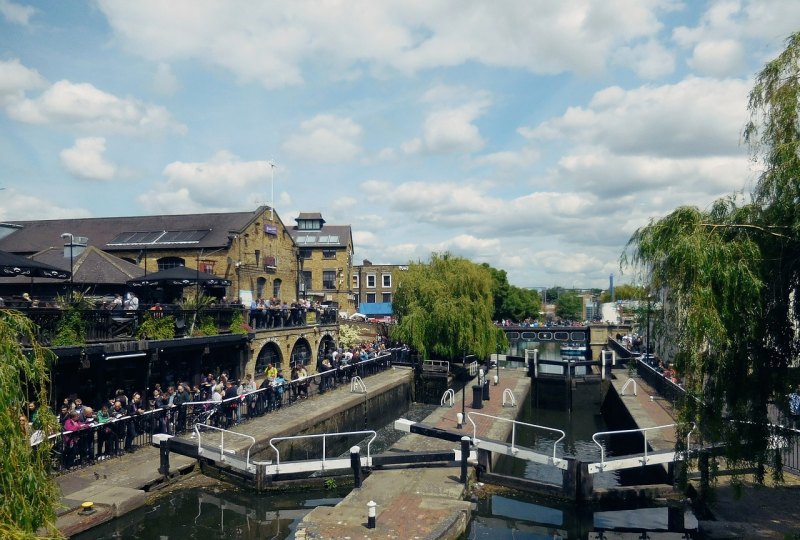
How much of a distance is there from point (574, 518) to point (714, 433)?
4.44 m

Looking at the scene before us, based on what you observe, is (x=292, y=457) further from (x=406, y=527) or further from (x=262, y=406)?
(x=406, y=527)

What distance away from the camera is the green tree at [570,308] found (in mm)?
115081

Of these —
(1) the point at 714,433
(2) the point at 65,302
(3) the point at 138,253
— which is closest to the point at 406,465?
(1) the point at 714,433

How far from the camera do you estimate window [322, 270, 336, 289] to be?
1905 inches

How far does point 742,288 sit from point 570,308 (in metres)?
114

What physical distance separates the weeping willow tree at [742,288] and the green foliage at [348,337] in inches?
1059

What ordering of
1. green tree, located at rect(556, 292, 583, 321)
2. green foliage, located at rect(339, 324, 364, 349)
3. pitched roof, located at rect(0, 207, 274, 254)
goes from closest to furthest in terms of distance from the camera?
pitched roof, located at rect(0, 207, 274, 254) → green foliage, located at rect(339, 324, 364, 349) → green tree, located at rect(556, 292, 583, 321)

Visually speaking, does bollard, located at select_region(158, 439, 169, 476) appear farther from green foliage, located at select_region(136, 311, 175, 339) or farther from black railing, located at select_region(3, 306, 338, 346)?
green foliage, located at select_region(136, 311, 175, 339)

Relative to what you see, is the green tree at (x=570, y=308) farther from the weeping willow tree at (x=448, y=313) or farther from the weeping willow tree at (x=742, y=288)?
the weeping willow tree at (x=742, y=288)

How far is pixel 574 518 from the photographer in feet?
38.8

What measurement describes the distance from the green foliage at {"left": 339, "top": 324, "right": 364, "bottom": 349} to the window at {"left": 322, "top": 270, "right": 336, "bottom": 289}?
12.0m

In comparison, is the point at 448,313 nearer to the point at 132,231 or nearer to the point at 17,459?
the point at 132,231

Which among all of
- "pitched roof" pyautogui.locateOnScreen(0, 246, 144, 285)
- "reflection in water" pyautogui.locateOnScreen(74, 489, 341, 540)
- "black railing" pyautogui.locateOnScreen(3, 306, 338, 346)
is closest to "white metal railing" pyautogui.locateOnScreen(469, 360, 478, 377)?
"black railing" pyautogui.locateOnScreen(3, 306, 338, 346)

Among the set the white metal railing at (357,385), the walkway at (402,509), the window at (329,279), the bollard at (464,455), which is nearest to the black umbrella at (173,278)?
the white metal railing at (357,385)
